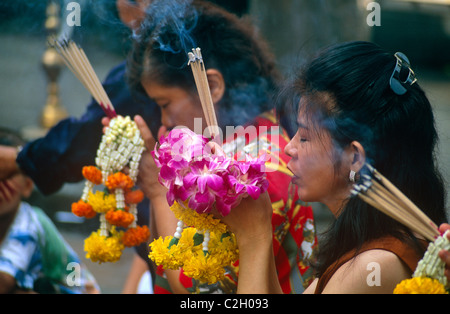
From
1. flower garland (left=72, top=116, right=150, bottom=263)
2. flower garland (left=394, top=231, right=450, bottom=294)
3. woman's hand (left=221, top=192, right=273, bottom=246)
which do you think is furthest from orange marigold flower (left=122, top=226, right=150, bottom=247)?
flower garland (left=394, top=231, right=450, bottom=294)

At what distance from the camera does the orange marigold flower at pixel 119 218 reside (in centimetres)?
173

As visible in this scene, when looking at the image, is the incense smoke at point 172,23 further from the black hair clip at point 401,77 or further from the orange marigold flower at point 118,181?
the black hair clip at point 401,77

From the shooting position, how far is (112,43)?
221cm

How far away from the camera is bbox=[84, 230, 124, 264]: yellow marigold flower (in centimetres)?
174

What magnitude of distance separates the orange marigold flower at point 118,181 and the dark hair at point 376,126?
628 mm

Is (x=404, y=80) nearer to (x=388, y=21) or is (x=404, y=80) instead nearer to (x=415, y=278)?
(x=415, y=278)

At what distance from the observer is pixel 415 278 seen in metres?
1.23

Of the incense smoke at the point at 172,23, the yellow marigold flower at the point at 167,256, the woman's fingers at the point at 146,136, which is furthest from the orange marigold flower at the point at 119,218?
the incense smoke at the point at 172,23

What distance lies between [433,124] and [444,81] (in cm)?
95

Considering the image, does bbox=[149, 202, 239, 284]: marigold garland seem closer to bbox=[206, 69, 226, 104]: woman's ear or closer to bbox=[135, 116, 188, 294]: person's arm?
bbox=[135, 116, 188, 294]: person's arm

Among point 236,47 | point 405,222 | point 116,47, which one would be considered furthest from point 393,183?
point 116,47

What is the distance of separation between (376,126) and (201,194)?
454mm

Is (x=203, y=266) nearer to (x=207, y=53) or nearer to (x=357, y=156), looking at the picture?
(x=357, y=156)

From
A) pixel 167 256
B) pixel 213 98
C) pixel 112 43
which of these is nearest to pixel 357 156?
pixel 167 256
